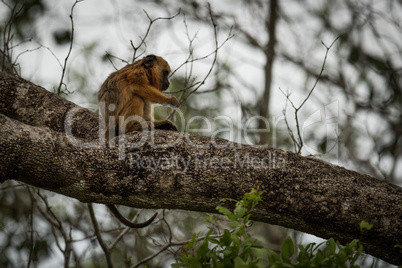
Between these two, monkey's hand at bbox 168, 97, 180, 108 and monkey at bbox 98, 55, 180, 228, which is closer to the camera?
monkey at bbox 98, 55, 180, 228

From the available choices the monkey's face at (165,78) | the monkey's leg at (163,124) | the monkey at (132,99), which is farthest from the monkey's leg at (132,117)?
the monkey's face at (165,78)

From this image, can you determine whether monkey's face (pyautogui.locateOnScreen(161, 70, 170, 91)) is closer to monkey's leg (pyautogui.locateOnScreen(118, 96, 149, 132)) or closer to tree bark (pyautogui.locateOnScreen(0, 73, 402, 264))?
monkey's leg (pyautogui.locateOnScreen(118, 96, 149, 132))

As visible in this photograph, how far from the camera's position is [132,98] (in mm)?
5875

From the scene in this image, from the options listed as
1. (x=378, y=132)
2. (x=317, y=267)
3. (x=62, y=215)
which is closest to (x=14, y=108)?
(x=317, y=267)

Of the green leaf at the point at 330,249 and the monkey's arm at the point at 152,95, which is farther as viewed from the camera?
the monkey's arm at the point at 152,95

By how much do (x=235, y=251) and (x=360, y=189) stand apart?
165 cm

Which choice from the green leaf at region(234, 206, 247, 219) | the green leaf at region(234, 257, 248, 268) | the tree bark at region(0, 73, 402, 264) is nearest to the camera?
the green leaf at region(234, 257, 248, 268)

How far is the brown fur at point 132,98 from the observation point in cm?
553

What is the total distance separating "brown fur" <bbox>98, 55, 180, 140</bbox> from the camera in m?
5.53

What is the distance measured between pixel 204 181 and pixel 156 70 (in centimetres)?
302

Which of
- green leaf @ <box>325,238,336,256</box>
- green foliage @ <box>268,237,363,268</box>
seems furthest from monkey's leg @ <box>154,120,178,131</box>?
green leaf @ <box>325,238,336,256</box>

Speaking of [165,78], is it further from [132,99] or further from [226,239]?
[226,239]

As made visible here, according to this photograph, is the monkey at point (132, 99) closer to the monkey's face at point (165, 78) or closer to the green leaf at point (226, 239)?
the monkey's face at point (165, 78)

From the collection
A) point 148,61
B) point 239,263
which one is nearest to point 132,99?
point 148,61
